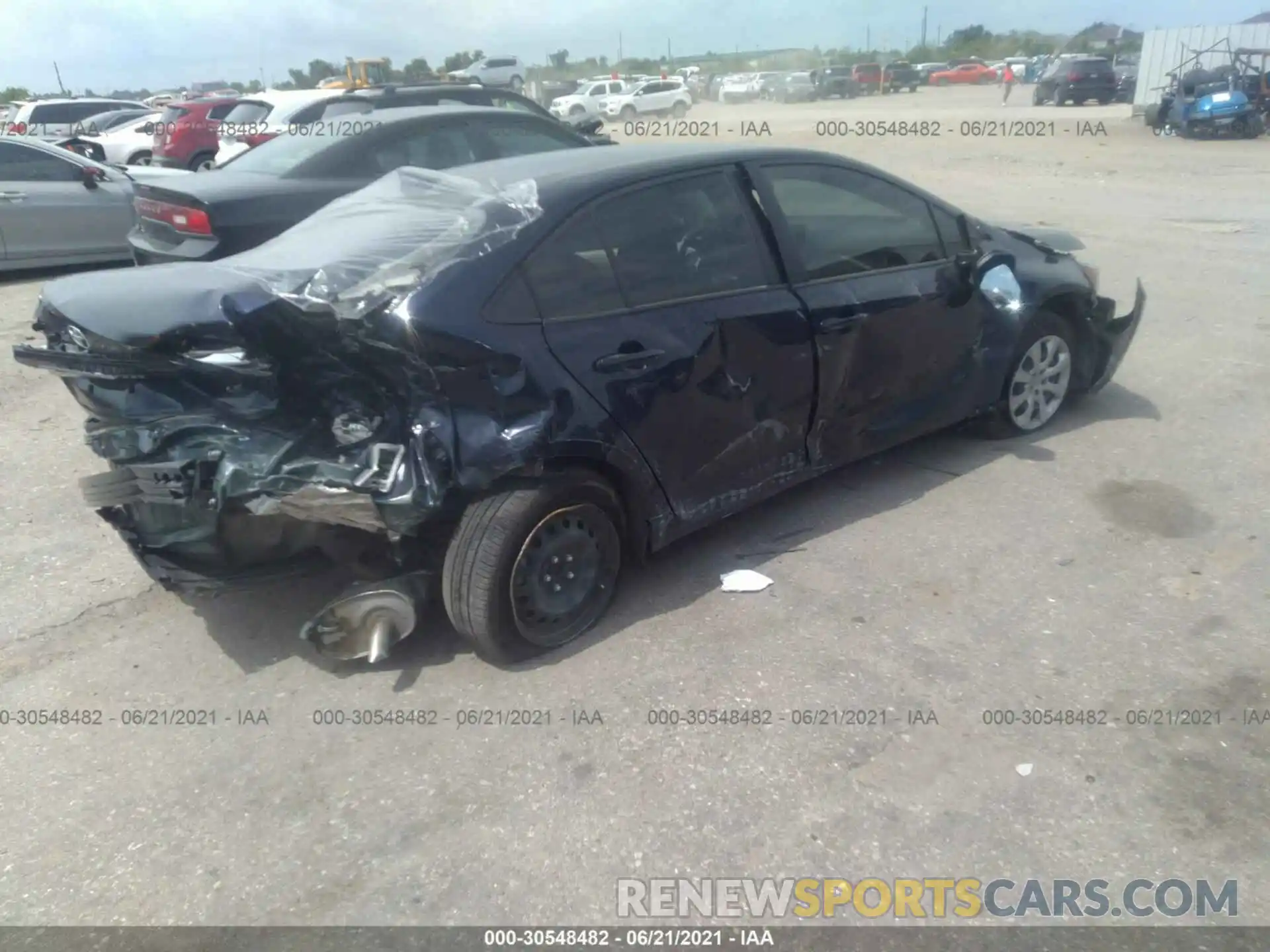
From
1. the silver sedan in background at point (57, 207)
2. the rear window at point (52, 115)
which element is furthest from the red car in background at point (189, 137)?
the silver sedan in background at point (57, 207)

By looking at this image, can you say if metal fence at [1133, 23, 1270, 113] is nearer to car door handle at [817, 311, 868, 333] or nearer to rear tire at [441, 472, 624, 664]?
car door handle at [817, 311, 868, 333]

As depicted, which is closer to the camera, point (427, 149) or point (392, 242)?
point (392, 242)

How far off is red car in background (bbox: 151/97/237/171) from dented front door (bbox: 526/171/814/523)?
52.7 ft

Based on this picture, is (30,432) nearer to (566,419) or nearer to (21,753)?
(21,753)

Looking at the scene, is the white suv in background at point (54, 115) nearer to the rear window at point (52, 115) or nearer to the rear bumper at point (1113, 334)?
the rear window at point (52, 115)

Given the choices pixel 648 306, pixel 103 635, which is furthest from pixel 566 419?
pixel 103 635

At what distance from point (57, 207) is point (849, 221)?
8940 millimetres

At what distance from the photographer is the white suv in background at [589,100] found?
39812mm

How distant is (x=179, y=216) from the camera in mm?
7562

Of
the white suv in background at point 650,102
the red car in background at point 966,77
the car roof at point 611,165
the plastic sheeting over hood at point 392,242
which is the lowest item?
the red car in background at point 966,77

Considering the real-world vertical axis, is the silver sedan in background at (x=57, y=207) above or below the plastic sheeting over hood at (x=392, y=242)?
below

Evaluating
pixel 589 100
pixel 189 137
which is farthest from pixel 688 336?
pixel 589 100

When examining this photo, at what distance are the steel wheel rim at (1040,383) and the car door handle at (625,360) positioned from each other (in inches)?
94.2

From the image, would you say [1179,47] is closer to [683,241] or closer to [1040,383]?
[1040,383]
